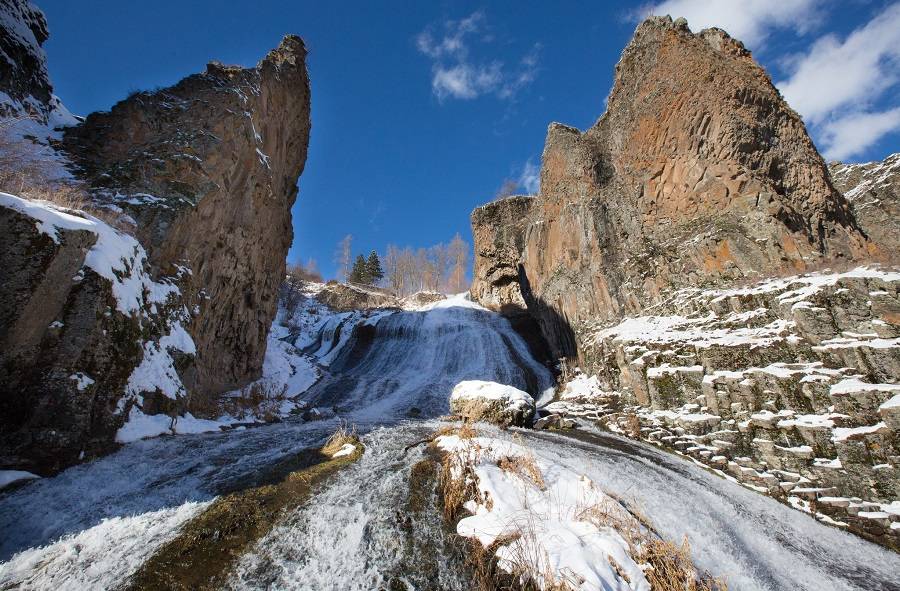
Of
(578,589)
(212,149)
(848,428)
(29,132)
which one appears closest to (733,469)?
(848,428)

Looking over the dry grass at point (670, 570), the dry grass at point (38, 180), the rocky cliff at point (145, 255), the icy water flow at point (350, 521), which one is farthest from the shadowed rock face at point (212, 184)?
the dry grass at point (670, 570)

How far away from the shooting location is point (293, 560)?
4430 millimetres

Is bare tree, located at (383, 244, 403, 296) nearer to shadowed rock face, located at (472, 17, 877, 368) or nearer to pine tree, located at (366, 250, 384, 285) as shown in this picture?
pine tree, located at (366, 250, 384, 285)

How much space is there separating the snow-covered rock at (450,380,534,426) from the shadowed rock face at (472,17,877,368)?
9.38 meters

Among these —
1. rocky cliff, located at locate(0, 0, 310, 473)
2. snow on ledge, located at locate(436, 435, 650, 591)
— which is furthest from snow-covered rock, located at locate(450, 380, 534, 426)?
rocky cliff, located at locate(0, 0, 310, 473)

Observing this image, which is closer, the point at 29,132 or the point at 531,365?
the point at 29,132

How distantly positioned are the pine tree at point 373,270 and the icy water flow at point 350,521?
166 feet

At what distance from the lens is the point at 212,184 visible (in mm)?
14148

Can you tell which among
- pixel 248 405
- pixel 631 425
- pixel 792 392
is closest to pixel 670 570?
pixel 792 392

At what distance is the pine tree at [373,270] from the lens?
200ft

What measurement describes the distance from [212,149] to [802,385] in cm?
2074

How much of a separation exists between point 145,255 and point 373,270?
50542 millimetres

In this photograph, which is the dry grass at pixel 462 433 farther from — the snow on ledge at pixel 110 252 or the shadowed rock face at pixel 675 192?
the shadowed rock face at pixel 675 192

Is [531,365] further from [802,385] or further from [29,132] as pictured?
[29,132]
